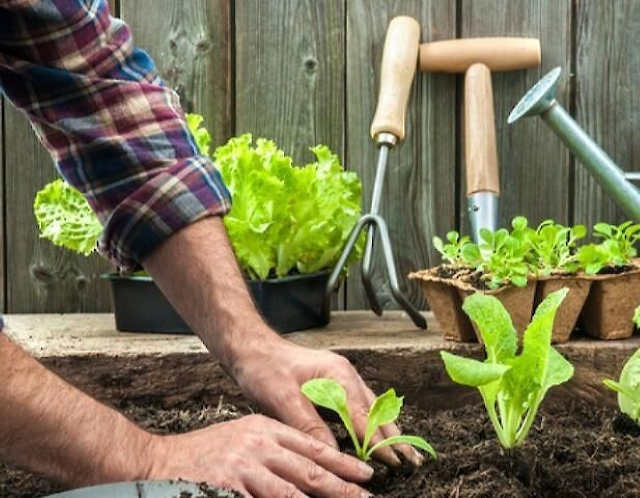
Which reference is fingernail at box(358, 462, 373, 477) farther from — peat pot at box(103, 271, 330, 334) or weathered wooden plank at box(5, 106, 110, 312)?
weathered wooden plank at box(5, 106, 110, 312)

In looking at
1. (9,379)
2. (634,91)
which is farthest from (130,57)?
(634,91)

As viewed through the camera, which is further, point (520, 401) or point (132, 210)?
point (132, 210)

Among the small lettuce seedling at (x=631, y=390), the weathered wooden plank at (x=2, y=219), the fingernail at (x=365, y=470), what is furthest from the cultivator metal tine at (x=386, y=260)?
the fingernail at (x=365, y=470)

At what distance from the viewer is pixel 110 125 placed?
1.45 meters

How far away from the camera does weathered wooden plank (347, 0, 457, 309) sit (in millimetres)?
2389

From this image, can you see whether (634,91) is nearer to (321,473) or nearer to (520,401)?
(520,401)

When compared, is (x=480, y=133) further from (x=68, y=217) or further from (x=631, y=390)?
(x=631, y=390)

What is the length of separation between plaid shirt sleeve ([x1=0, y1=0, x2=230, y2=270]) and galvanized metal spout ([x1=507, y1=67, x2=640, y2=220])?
721mm

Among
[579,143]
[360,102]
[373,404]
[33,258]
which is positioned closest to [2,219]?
[33,258]

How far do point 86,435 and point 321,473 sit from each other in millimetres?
230

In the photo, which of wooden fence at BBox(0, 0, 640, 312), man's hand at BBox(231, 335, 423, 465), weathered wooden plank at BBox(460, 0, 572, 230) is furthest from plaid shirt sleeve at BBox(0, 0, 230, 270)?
weathered wooden plank at BBox(460, 0, 572, 230)

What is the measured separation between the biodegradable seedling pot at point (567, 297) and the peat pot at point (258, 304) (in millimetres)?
442

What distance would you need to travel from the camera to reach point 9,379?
1.02m

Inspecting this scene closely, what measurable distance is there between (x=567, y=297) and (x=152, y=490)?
99 centimetres
